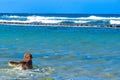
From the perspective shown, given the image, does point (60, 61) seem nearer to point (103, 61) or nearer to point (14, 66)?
point (103, 61)

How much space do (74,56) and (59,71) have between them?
4.59 metres

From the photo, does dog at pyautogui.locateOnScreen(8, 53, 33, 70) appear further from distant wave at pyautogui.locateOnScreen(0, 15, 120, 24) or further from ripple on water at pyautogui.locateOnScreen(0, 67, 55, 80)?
distant wave at pyautogui.locateOnScreen(0, 15, 120, 24)

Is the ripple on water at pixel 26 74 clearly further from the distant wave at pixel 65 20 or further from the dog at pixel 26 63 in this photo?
the distant wave at pixel 65 20

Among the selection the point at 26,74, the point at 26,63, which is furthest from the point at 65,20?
the point at 26,74

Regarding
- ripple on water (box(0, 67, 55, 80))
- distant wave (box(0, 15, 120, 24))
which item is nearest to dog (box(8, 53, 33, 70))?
ripple on water (box(0, 67, 55, 80))

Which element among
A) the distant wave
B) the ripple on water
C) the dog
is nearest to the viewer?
the ripple on water

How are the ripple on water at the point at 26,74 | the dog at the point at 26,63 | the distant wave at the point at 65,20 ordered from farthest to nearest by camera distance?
1. the distant wave at the point at 65,20
2. the dog at the point at 26,63
3. the ripple on water at the point at 26,74

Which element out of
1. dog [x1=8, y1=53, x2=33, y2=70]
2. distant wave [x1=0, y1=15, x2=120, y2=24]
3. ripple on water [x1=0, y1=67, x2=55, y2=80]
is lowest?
ripple on water [x1=0, y1=67, x2=55, y2=80]

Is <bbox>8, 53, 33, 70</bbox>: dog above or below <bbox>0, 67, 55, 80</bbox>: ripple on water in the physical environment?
above

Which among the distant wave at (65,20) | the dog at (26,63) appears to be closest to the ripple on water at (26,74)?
the dog at (26,63)

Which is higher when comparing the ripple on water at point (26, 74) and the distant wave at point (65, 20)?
the distant wave at point (65, 20)

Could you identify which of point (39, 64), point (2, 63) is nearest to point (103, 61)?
point (39, 64)

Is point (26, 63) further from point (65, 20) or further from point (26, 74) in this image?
point (65, 20)

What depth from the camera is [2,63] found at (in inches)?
667
